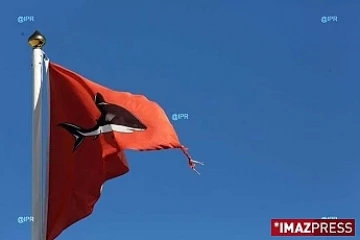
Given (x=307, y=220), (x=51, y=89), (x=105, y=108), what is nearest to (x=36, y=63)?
(x=51, y=89)

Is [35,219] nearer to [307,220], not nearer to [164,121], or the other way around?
[164,121]

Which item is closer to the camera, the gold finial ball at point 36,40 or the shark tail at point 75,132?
the shark tail at point 75,132

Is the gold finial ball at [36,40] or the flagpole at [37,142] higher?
the gold finial ball at [36,40]

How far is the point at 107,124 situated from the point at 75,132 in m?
0.20

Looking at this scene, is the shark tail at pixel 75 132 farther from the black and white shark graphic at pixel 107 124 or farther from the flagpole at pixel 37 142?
the flagpole at pixel 37 142

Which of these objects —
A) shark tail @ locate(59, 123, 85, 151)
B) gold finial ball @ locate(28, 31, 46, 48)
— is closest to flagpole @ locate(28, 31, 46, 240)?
gold finial ball @ locate(28, 31, 46, 48)

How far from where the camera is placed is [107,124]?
493cm

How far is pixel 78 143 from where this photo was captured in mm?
4863

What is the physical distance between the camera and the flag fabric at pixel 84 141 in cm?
486

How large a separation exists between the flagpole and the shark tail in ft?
0.52

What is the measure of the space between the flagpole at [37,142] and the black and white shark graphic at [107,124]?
0.17 m

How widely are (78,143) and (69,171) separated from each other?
0.59 ft

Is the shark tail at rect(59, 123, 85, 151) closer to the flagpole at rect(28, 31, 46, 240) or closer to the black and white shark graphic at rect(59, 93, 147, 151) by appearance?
the black and white shark graphic at rect(59, 93, 147, 151)

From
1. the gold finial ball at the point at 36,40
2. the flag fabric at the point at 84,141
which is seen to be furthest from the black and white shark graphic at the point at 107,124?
the gold finial ball at the point at 36,40
